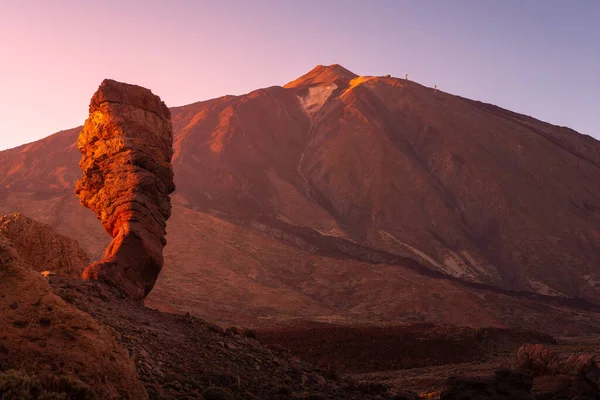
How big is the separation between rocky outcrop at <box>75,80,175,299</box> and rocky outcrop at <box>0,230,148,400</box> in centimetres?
929

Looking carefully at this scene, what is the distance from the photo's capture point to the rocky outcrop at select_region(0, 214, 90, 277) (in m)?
17.4

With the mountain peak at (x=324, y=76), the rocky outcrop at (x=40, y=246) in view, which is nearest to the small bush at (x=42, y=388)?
the rocky outcrop at (x=40, y=246)

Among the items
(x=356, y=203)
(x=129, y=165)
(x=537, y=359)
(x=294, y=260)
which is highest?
(x=129, y=165)

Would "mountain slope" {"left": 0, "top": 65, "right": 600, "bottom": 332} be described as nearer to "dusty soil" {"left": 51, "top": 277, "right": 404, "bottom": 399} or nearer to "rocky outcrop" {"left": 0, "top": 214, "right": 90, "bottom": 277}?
"rocky outcrop" {"left": 0, "top": 214, "right": 90, "bottom": 277}

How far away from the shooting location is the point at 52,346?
7461 mm

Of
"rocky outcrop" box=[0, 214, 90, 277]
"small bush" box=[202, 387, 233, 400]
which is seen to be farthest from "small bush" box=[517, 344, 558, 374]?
"rocky outcrop" box=[0, 214, 90, 277]

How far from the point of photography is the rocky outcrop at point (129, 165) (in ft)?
61.0

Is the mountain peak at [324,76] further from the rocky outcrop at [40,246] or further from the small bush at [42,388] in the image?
the small bush at [42,388]

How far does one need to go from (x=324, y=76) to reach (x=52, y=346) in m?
141

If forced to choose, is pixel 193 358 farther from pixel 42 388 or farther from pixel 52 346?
pixel 42 388

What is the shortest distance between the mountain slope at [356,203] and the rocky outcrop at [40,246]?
25325 millimetres

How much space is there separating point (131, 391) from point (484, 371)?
64.1 ft

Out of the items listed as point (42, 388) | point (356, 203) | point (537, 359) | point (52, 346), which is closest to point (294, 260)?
point (356, 203)

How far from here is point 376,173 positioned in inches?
3652
